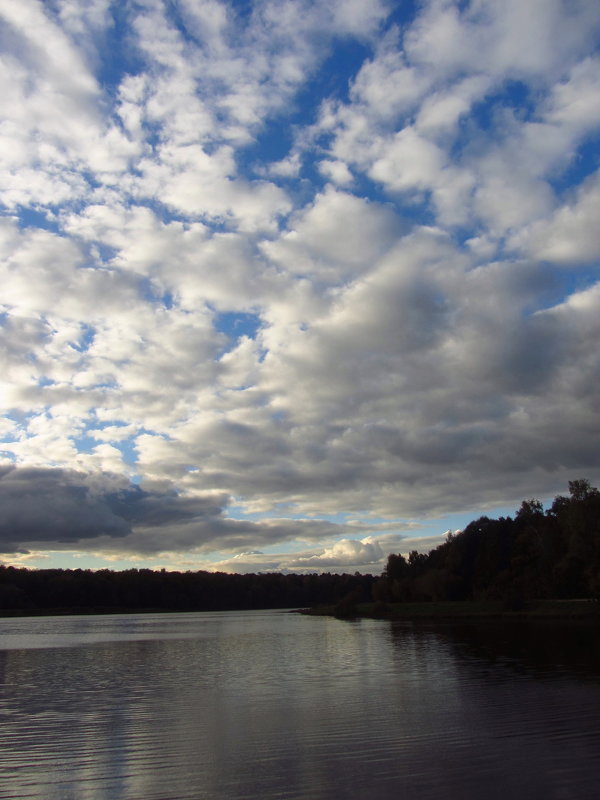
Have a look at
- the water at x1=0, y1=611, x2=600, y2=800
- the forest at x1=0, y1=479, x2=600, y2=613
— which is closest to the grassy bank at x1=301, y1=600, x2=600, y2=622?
the forest at x1=0, y1=479, x2=600, y2=613

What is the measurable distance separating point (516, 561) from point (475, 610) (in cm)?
1364

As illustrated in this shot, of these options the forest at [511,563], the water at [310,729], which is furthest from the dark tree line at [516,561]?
the water at [310,729]

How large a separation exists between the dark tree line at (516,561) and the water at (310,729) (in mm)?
49149

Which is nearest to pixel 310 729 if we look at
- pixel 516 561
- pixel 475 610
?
pixel 475 610

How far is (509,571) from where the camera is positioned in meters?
105

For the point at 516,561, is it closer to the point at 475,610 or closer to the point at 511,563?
the point at 511,563

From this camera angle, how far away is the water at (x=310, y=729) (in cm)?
1355

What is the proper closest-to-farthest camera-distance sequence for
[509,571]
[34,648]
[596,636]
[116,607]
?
[596,636] < [34,648] < [509,571] < [116,607]

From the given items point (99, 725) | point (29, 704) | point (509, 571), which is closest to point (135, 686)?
point (29, 704)

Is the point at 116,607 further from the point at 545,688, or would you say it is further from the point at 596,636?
the point at 545,688

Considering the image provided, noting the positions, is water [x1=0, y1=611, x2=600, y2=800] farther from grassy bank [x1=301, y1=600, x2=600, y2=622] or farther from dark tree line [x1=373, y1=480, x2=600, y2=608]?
dark tree line [x1=373, y1=480, x2=600, y2=608]

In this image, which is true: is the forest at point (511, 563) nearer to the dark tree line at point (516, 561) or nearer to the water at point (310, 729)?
the dark tree line at point (516, 561)

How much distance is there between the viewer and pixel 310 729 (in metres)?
19.2

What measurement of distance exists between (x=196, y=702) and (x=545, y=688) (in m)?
12.8
